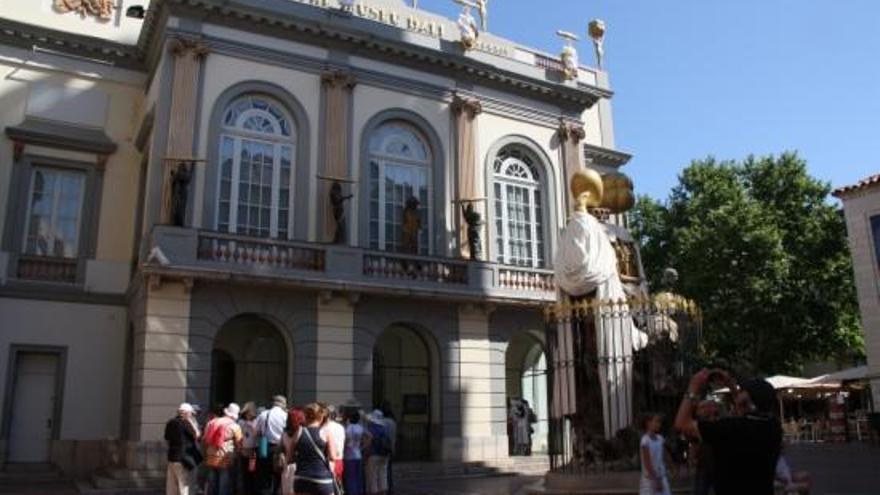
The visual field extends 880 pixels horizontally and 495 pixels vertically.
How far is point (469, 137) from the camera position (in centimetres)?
Answer: 2166

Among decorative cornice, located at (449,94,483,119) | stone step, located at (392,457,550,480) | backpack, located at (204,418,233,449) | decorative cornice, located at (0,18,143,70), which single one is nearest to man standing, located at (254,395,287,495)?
backpack, located at (204,418,233,449)

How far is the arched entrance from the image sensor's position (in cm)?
2002

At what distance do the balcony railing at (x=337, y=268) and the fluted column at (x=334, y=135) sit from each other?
2.97 ft

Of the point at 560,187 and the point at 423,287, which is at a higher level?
the point at 560,187

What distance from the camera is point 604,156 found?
26.7 metres

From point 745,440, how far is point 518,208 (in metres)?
18.1

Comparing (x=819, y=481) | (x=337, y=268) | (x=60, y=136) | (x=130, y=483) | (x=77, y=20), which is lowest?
(x=130, y=483)

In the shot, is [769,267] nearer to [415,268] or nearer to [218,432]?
[415,268]

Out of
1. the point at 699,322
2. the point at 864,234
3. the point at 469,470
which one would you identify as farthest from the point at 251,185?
the point at 864,234

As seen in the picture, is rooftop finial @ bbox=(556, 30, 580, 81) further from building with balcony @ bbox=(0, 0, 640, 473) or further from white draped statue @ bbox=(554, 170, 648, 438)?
white draped statue @ bbox=(554, 170, 648, 438)

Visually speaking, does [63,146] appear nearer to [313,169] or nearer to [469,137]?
[313,169]

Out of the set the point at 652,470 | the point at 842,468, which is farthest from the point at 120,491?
the point at 842,468

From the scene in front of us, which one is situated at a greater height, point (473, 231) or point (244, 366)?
point (473, 231)

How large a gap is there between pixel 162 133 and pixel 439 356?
27.3 ft
